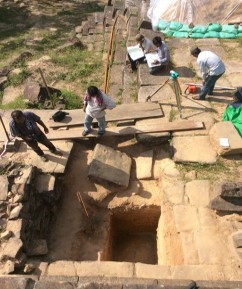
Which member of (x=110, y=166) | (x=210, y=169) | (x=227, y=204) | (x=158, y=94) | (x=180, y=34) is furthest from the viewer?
(x=180, y=34)

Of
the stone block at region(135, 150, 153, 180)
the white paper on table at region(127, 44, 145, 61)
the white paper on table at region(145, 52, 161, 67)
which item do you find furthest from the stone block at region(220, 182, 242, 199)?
the white paper on table at region(127, 44, 145, 61)

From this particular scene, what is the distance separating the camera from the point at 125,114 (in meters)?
7.96

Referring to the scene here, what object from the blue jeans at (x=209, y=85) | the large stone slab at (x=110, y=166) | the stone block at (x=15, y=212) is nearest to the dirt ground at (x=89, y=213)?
the large stone slab at (x=110, y=166)

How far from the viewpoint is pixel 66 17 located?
16281 mm

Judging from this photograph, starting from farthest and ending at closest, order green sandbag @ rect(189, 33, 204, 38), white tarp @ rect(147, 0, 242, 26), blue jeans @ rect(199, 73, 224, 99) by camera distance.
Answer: white tarp @ rect(147, 0, 242, 26) < green sandbag @ rect(189, 33, 204, 38) < blue jeans @ rect(199, 73, 224, 99)

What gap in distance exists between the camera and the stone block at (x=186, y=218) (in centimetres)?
595

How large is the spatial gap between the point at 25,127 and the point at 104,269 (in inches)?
121

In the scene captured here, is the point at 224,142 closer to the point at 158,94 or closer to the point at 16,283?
the point at 158,94

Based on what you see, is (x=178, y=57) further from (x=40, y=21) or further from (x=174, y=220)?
(x=40, y=21)

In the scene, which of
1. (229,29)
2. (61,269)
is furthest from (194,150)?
(229,29)

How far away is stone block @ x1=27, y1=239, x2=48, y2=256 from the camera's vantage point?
5.57 meters

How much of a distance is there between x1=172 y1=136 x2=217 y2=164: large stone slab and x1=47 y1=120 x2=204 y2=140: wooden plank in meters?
0.29

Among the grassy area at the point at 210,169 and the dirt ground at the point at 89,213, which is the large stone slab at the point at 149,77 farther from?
the grassy area at the point at 210,169

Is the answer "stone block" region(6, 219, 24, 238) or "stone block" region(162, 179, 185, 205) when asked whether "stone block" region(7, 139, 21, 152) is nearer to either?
"stone block" region(6, 219, 24, 238)
